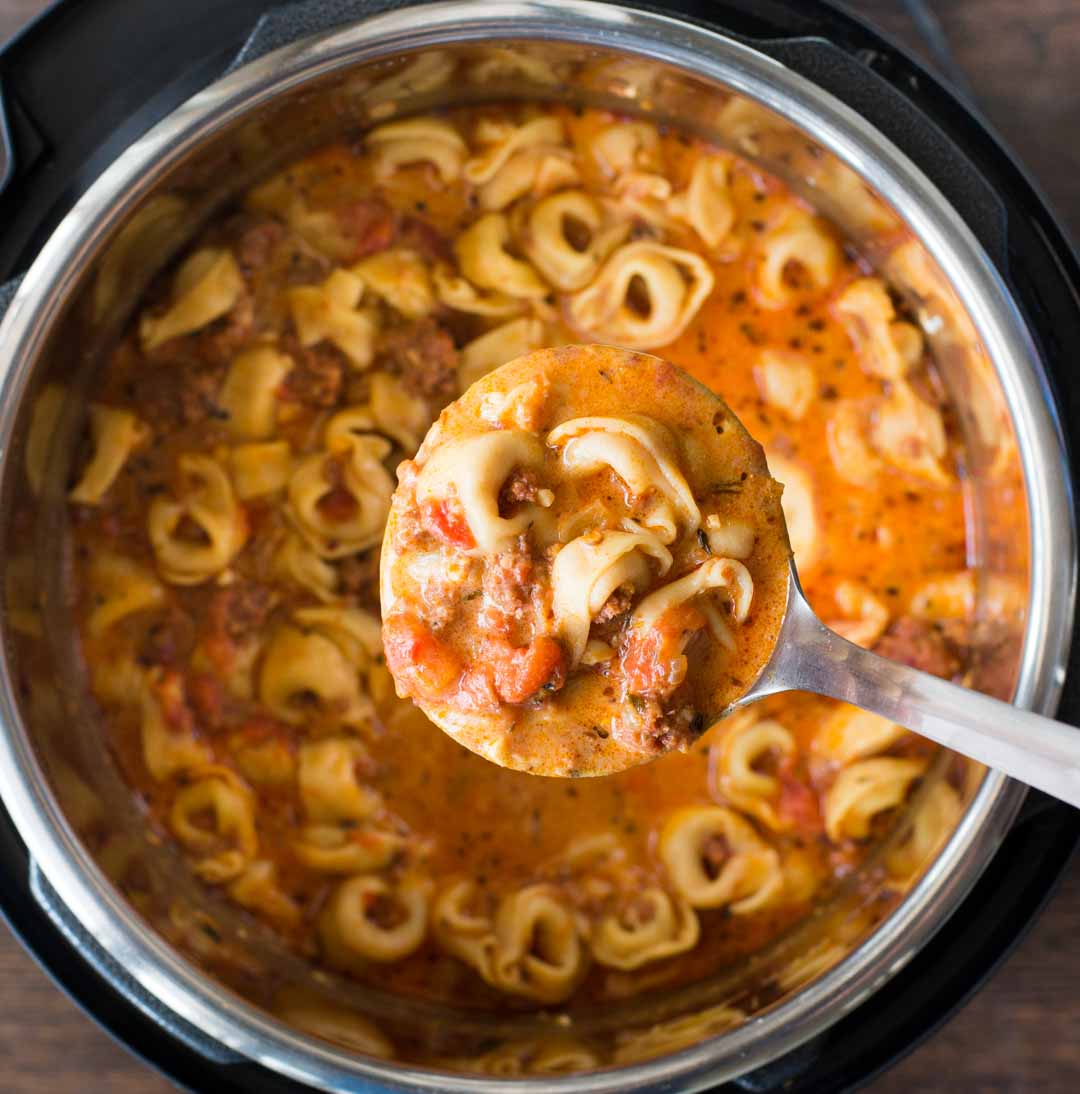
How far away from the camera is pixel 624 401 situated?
6.63 feet

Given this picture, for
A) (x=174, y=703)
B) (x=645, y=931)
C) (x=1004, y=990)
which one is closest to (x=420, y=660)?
(x=174, y=703)

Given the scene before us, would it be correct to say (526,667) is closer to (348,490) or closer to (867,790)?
(348,490)

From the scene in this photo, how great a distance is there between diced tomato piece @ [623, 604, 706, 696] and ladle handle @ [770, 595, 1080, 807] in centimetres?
23

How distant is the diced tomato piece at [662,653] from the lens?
6.12 feet

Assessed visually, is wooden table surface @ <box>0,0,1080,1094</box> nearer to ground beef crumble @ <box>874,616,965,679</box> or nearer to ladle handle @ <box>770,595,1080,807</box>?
ground beef crumble @ <box>874,616,965,679</box>

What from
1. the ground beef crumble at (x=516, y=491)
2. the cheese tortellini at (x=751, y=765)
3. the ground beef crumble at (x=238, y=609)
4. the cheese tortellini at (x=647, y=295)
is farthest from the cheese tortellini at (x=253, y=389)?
the cheese tortellini at (x=751, y=765)

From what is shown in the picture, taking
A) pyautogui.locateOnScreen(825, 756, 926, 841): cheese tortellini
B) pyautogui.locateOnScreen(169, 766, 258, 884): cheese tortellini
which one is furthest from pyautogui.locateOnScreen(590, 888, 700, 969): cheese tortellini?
pyautogui.locateOnScreen(169, 766, 258, 884): cheese tortellini

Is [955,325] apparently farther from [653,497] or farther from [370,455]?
[370,455]

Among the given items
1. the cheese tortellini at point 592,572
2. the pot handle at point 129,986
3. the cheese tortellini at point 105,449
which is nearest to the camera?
the cheese tortellini at point 592,572

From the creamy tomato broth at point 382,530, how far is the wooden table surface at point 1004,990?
19.2 inches

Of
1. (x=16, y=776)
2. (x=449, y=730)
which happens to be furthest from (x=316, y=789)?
(x=449, y=730)

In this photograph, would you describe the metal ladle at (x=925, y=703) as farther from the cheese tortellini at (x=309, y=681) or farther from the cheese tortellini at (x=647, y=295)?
the cheese tortellini at (x=309, y=681)

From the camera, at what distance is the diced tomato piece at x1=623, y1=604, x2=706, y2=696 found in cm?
187

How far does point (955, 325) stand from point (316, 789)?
6.09 ft
